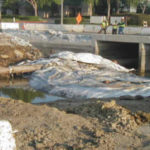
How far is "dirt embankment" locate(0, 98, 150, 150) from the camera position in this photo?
5.39 m

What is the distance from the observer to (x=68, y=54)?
736 inches

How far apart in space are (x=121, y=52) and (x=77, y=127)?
1851cm

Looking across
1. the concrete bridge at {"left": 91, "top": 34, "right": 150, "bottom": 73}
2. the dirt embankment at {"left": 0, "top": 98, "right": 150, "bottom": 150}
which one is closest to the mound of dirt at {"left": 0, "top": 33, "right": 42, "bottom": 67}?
the concrete bridge at {"left": 91, "top": 34, "right": 150, "bottom": 73}

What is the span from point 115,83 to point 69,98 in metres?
2.52

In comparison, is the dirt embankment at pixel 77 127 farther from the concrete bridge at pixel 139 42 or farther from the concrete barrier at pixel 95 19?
the concrete barrier at pixel 95 19

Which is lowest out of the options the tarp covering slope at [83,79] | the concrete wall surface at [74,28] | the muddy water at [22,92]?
the muddy water at [22,92]

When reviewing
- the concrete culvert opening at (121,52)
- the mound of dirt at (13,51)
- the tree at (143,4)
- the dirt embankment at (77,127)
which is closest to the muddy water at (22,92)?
the mound of dirt at (13,51)

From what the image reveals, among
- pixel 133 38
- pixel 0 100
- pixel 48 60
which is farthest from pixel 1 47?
pixel 0 100

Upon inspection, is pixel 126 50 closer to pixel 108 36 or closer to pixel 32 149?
pixel 108 36

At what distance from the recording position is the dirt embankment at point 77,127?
539 cm

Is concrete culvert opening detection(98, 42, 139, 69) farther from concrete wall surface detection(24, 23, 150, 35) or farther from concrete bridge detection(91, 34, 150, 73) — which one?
concrete wall surface detection(24, 23, 150, 35)

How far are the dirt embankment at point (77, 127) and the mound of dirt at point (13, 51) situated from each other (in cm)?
1315

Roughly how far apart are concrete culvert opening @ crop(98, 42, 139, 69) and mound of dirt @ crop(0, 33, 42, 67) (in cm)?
499

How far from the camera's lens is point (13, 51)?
21.2 meters
